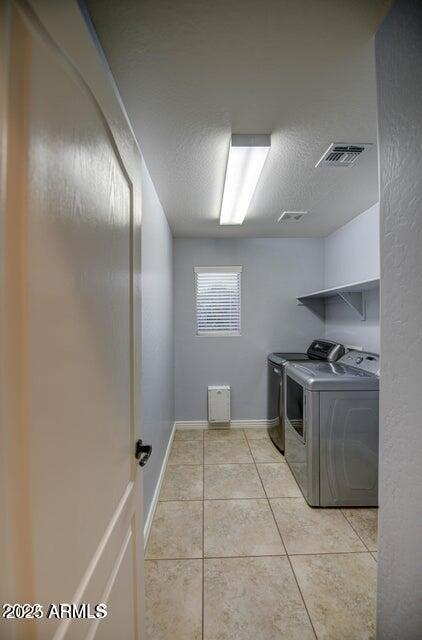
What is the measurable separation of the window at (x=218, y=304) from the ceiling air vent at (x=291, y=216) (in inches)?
36.0

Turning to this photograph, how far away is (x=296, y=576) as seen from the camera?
1.49m

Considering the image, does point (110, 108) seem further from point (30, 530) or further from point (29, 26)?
point (30, 530)

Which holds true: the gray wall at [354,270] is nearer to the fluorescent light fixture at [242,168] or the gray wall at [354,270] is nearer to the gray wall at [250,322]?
the gray wall at [250,322]

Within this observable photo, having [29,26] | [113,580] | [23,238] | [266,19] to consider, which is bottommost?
[113,580]

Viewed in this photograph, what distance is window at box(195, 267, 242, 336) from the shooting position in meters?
3.52

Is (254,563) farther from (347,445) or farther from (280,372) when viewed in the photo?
(280,372)

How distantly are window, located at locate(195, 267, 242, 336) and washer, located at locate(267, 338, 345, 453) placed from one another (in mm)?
690

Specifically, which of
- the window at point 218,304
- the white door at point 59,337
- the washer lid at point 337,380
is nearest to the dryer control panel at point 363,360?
the washer lid at point 337,380

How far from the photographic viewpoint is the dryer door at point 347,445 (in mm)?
2033

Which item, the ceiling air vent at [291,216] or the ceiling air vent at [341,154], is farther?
the ceiling air vent at [291,216]

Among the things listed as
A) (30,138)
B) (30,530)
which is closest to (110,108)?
(30,138)

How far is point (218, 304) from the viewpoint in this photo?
3537mm

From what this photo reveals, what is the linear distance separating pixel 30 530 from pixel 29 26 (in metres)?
0.81

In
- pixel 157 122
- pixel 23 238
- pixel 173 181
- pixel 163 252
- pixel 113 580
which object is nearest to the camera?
pixel 23 238
